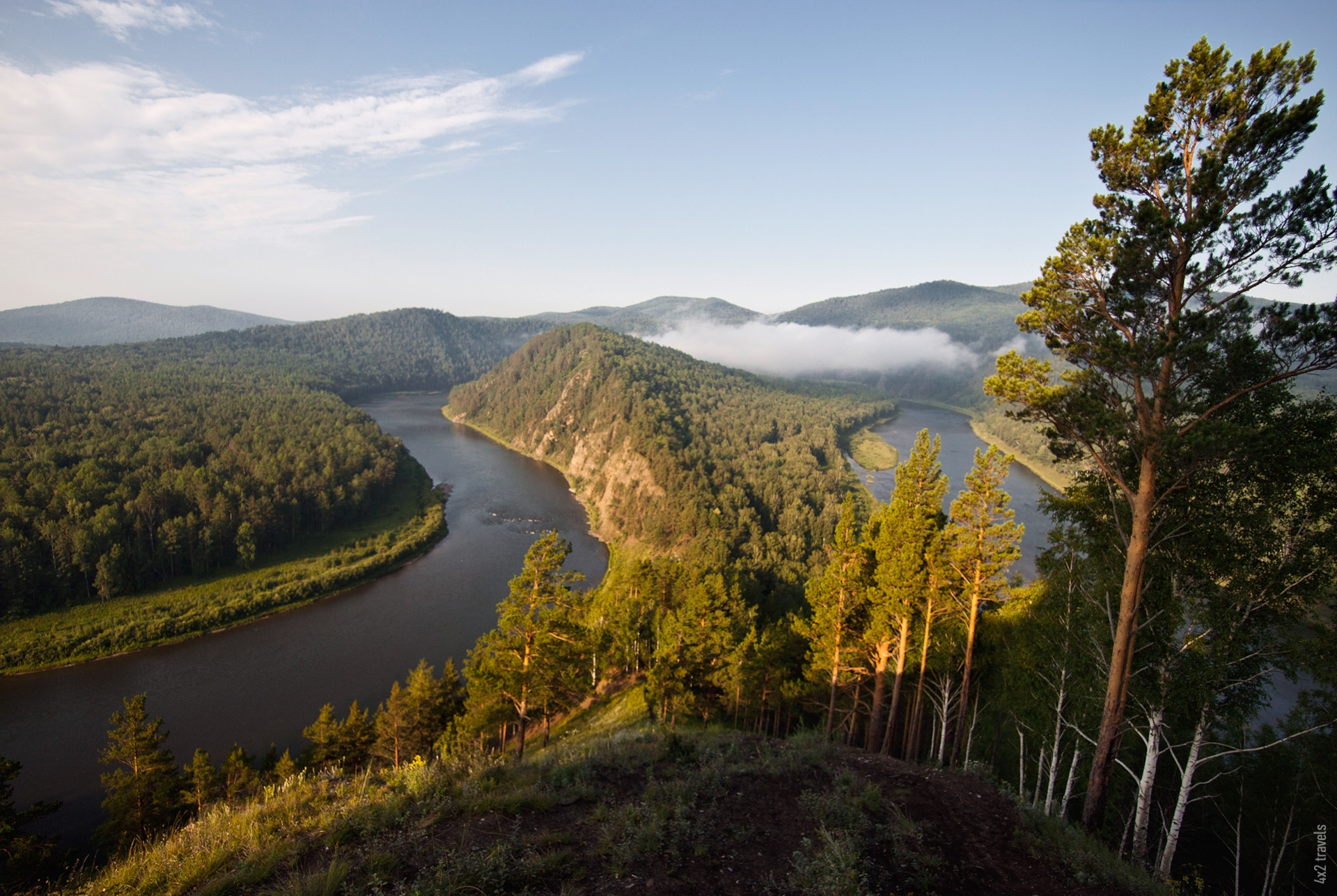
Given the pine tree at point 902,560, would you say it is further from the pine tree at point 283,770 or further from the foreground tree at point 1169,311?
the pine tree at point 283,770

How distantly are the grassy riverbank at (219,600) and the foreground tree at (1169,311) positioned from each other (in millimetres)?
61357

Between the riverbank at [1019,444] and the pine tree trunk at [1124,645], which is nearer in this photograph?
the pine tree trunk at [1124,645]

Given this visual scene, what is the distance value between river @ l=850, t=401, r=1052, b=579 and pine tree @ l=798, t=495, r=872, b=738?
7.22m

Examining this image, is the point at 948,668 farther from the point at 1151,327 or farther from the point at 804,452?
the point at 804,452

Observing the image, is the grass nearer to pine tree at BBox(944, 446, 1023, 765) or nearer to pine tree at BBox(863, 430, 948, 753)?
pine tree at BBox(863, 430, 948, 753)

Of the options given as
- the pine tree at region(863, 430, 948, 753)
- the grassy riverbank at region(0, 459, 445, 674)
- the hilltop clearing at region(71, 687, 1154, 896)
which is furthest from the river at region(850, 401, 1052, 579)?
the grassy riverbank at region(0, 459, 445, 674)

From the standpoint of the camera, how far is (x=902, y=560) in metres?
18.8

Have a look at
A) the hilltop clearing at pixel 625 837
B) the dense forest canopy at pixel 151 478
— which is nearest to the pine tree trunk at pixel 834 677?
the hilltop clearing at pixel 625 837

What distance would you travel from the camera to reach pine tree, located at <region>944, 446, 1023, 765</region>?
17734 millimetres

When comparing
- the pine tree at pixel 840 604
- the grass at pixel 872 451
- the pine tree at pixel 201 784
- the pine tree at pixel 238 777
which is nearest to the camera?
the pine tree at pixel 840 604

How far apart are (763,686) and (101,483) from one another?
7789 centimetres

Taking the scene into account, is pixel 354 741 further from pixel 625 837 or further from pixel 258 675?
pixel 625 837

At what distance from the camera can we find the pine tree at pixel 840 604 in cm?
2158

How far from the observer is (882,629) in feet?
65.8
